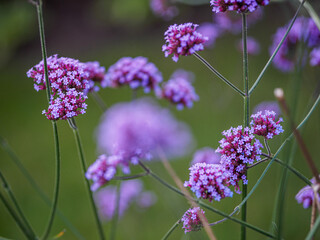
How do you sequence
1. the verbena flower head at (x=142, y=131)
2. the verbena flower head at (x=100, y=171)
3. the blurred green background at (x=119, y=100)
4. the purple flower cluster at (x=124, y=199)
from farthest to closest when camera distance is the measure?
the blurred green background at (x=119, y=100), the purple flower cluster at (x=124, y=199), the verbena flower head at (x=100, y=171), the verbena flower head at (x=142, y=131)

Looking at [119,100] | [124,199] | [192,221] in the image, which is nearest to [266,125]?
[192,221]

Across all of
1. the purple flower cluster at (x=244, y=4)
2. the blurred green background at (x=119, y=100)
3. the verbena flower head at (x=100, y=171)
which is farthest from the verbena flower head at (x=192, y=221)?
the purple flower cluster at (x=244, y=4)

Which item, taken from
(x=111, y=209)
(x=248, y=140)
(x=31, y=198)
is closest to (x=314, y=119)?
(x=111, y=209)

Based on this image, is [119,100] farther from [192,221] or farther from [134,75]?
[192,221]

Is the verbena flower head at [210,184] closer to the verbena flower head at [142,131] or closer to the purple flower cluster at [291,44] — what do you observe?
the verbena flower head at [142,131]

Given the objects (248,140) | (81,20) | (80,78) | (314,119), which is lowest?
(314,119)

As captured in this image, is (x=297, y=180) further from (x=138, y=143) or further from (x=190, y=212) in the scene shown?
(x=138, y=143)

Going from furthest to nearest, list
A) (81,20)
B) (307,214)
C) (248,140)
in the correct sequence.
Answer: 1. (81,20)
2. (307,214)
3. (248,140)

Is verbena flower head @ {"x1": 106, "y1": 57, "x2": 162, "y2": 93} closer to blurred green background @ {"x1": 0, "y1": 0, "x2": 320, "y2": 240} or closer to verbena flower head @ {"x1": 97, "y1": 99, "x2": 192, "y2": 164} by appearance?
blurred green background @ {"x1": 0, "y1": 0, "x2": 320, "y2": 240}
